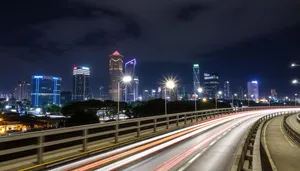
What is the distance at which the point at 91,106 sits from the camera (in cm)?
10081

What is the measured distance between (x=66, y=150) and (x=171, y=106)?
72.6 metres

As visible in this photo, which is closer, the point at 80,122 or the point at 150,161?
the point at 150,161

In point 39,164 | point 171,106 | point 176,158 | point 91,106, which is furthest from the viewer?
point 91,106

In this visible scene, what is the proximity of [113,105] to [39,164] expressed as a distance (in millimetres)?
108250

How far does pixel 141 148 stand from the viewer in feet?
41.9

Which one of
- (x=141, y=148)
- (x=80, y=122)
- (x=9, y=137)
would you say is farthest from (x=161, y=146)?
(x=80, y=122)

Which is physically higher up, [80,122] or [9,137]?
[9,137]

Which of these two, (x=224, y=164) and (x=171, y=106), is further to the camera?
(x=171, y=106)

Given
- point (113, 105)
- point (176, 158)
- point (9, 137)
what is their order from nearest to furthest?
1. point (9, 137)
2. point (176, 158)
3. point (113, 105)

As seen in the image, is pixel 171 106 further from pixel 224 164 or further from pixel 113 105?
pixel 224 164

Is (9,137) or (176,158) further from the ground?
(9,137)

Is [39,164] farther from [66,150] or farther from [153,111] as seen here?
[153,111]

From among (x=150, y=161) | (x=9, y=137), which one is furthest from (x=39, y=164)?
(x=150, y=161)

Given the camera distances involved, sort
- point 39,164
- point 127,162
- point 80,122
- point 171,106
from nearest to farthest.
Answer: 1. point 39,164
2. point 127,162
3. point 80,122
4. point 171,106
